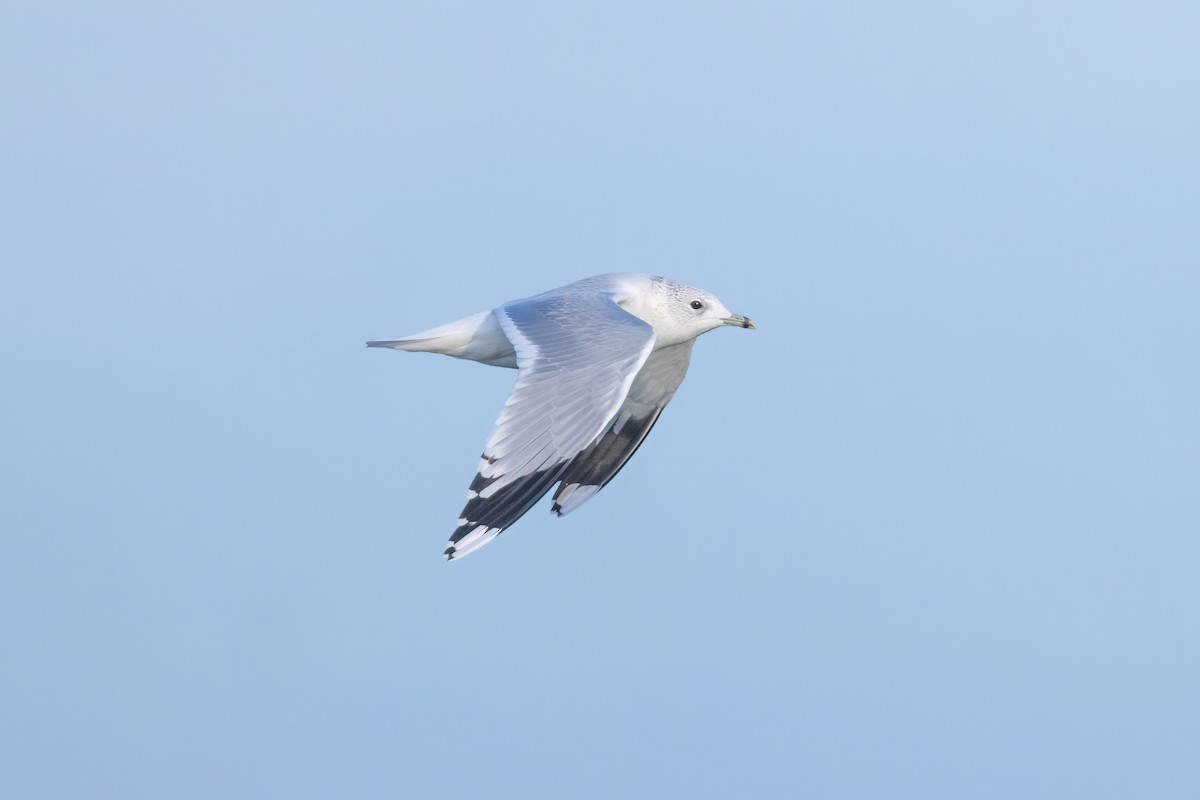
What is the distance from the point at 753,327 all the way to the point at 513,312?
180 centimetres

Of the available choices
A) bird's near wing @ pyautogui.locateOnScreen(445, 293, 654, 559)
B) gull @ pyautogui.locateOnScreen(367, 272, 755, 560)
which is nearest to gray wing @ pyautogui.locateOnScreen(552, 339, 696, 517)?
gull @ pyautogui.locateOnScreen(367, 272, 755, 560)

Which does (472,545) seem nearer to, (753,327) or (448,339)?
(448,339)

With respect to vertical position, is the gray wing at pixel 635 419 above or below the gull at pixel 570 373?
below

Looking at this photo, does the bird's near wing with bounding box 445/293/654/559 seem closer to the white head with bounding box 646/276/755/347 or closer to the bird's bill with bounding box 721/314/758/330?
the white head with bounding box 646/276/755/347

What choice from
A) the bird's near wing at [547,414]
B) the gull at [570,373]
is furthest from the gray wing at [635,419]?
the bird's near wing at [547,414]

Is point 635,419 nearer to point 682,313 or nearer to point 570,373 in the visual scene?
point 682,313

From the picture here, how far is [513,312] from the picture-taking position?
8.66m

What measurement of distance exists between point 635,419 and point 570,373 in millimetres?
2333

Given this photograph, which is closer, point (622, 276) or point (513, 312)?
point (513, 312)

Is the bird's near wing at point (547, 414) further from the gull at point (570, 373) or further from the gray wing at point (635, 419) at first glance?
the gray wing at point (635, 419)

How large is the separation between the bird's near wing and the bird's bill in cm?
171

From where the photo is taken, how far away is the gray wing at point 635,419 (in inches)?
384

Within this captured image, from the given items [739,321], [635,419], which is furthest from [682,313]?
[635,419]

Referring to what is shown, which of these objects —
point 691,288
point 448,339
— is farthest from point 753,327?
point 448,339
